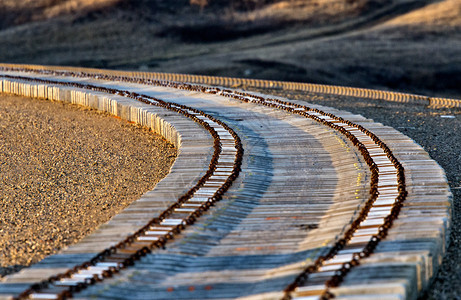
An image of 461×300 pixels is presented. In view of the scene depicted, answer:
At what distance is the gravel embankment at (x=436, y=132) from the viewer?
7.43m

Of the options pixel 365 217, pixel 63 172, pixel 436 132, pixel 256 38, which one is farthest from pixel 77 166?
pixel 256 38

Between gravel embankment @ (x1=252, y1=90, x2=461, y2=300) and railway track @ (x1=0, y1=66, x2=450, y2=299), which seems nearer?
railway track @ (x1=0, y1=66, x2=450, y2=299)

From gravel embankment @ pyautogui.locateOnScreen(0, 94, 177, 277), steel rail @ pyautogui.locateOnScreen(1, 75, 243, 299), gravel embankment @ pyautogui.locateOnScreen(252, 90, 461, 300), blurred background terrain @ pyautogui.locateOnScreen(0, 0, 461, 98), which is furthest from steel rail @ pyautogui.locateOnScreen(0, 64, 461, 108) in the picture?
blurred background terrain @ pyautogui.locateOnScreen(0, 0, 461, 98)

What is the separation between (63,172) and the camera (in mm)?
12750

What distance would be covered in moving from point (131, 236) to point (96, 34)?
132 feet

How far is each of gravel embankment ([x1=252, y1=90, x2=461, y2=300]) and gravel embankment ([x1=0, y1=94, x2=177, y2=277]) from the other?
445cm

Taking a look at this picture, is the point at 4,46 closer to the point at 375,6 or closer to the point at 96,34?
the point at 96,34

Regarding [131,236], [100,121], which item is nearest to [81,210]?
[131,236]

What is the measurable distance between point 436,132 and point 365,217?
7.98 metres

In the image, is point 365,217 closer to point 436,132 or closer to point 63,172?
point 63,172

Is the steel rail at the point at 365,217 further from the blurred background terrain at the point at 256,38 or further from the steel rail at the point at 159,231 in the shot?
the blurred background terrain at the point at 256,38

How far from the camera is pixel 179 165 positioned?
11.3m

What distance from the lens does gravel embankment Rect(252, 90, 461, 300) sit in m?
7.43

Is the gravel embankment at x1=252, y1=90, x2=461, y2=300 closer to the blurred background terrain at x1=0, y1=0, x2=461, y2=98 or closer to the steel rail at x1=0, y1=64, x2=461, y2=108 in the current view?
the steel rail at x1=0, y1=64, x2=461, y2=108
